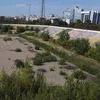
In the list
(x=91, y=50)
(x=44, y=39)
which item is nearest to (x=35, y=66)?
(x=91, y=50)

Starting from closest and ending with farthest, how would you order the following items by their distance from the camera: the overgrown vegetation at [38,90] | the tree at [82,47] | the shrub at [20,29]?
1. the overgrown vegetation at [38,90]
2. the tree at [82,47]
3. the shrub at [20,29]

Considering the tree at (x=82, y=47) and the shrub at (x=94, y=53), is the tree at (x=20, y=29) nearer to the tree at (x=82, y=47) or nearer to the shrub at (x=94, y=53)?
the tree at (x=82, y=47)

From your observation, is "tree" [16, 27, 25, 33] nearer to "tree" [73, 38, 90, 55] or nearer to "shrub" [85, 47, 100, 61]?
"tree" [73, 38, 90, 55]

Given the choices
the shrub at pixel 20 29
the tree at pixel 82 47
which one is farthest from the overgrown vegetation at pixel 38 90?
the shrub at pixel 20 29

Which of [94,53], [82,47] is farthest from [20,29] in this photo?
[94,53]

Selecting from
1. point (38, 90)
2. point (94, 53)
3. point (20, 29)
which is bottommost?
point (20, 29)

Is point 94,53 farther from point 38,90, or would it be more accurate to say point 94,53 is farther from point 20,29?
point 20,29

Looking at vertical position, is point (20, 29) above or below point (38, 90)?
below

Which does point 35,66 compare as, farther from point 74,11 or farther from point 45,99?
point 74,11

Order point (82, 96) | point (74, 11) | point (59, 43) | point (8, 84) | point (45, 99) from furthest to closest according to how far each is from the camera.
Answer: point (74, 11)
point (59, 43)
point (8, 84)
point (82, 96)
point (45, 99)

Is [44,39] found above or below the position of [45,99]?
below

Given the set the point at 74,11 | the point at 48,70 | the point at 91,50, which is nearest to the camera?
the point at 48,70
